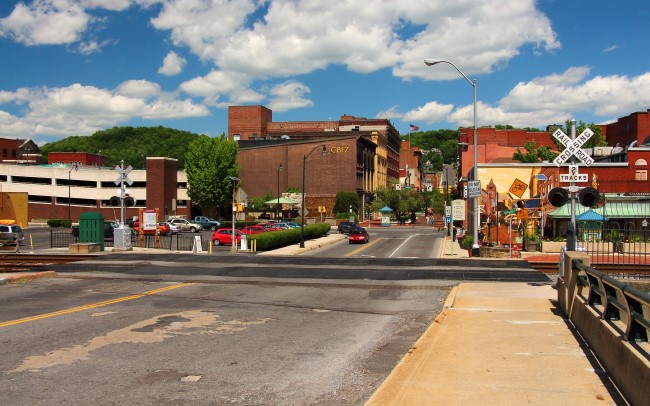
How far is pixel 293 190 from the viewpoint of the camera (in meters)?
104

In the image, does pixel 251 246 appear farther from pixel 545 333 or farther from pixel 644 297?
pixel 644 297

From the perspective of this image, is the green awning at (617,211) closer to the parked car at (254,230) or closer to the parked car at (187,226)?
the parked car at (254,230)

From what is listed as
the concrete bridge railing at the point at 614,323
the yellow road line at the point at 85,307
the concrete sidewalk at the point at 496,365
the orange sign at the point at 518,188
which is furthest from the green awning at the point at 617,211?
the concrete bridge railing at the point at 614,323

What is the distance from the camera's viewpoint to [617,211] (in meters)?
42.8

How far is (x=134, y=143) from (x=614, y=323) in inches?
7617

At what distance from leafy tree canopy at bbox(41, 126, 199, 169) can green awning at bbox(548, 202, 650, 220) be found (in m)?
145

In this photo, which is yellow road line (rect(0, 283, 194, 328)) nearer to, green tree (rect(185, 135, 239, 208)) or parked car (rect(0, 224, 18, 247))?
parked car (rect(0, 224, 18, 247))

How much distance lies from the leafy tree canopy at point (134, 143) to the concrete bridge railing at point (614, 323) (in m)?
170

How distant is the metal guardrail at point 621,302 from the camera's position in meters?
6.75

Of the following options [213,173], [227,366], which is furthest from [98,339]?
[213,173]

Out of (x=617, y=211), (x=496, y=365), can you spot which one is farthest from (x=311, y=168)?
(x=496, y=365)

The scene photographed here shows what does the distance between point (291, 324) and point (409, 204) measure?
90319mm

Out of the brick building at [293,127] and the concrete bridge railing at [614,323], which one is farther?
the brick building at [293,127]

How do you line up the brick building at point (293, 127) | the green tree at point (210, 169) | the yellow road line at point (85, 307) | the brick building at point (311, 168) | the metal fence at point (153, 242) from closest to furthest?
the yellow road line at point (85, 307), the metal fence at point (153, 242), the green tree at point (210, 169), the brick building at point (311, 168), the brick building at point (293, 127)
